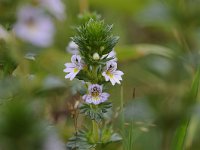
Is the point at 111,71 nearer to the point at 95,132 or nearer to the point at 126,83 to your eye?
the point at 95,132

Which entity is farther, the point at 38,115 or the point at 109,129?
the point at 109,129

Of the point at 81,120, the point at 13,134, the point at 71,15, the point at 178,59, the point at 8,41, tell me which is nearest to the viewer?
the point at 13,134

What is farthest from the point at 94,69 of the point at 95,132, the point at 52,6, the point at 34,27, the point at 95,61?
the point at 34,27

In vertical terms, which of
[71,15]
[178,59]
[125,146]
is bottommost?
[125,146]

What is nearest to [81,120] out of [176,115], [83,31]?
[176,115]

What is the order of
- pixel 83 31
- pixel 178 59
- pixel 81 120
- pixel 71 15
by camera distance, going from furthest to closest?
1. pixel 71 15
2. pixel 178 59
3. pixel 81 120
4. pixel 83 31

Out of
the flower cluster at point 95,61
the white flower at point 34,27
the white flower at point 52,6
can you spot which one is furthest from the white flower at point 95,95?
the white flower at point 52,6

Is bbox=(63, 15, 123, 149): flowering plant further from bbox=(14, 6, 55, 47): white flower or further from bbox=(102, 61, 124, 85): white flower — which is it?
bbox=(14, 6, 55, 47): white flower

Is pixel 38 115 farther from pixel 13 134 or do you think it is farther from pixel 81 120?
pixel 81 120
